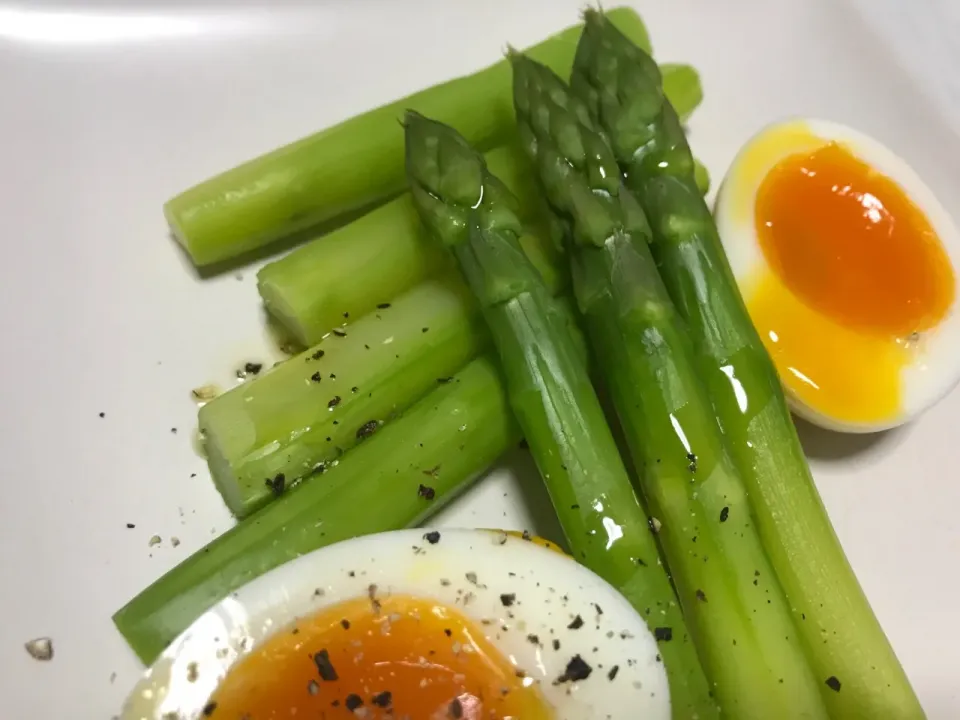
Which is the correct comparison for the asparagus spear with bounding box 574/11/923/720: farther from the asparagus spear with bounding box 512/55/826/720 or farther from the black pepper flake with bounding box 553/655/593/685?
the black pepper flake with bounding box 553/655/593/685

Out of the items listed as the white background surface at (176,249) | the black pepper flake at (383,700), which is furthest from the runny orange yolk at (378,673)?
the white background surface at (176,249)

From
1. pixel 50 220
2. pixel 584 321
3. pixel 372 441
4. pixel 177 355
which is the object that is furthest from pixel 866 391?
pixel 50 220

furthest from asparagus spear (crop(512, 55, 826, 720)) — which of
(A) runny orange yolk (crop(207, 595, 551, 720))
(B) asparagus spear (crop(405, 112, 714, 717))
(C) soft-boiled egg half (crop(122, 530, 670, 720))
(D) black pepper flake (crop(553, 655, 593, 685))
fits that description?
(A) runny orange yolk (crop(207, 595, 551, 720))

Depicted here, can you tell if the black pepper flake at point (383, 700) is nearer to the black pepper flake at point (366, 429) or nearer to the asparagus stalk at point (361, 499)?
the asparagus stalk at point (361, 499)

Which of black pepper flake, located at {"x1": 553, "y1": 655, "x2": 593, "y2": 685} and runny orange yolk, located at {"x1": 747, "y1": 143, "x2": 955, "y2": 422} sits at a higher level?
runny orange yolk, located at {"x1": 747, "y1": 143, "x2": 955, "y2": 422}

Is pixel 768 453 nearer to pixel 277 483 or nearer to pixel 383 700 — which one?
pixel 383 700

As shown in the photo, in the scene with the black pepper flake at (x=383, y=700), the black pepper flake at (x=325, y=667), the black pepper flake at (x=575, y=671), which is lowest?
the black pepper flake at (x=575, y=671)

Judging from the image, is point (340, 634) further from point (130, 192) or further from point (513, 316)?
point (130, 192)

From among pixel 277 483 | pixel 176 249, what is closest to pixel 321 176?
pixel 176 249
